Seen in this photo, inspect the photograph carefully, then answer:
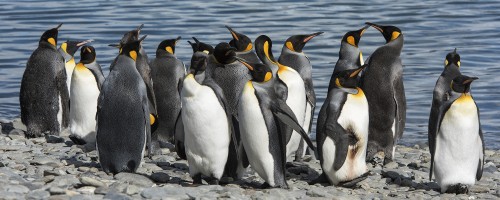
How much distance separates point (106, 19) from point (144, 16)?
2.79 feet

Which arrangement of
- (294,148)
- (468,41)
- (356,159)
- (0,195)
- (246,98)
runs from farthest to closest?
(468,41) < (294,148) < (356,159) < (246,98) < (0,195)

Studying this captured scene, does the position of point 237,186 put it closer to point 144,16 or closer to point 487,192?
point 487,192

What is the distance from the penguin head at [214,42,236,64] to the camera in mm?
7953

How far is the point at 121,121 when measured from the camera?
25.3ft

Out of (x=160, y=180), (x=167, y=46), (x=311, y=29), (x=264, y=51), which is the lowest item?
(x=311, y=29)

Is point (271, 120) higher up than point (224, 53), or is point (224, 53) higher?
point (224, 53)

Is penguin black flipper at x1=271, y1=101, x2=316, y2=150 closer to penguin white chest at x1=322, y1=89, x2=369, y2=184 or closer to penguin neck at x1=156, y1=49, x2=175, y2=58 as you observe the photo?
penguin white chest at x1=322, y1=89, x2=369, y2=184

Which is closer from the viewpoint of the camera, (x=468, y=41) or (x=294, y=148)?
(x=294, y=148)

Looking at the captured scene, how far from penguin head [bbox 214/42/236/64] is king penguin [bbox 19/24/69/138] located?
8.16 feet

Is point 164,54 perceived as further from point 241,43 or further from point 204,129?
point 204,129

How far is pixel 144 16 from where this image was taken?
72.5 feet

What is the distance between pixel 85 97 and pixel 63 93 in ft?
3.18

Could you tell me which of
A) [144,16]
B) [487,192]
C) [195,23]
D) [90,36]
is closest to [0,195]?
[487,192]

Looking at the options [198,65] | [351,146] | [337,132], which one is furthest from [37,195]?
[351,146]
